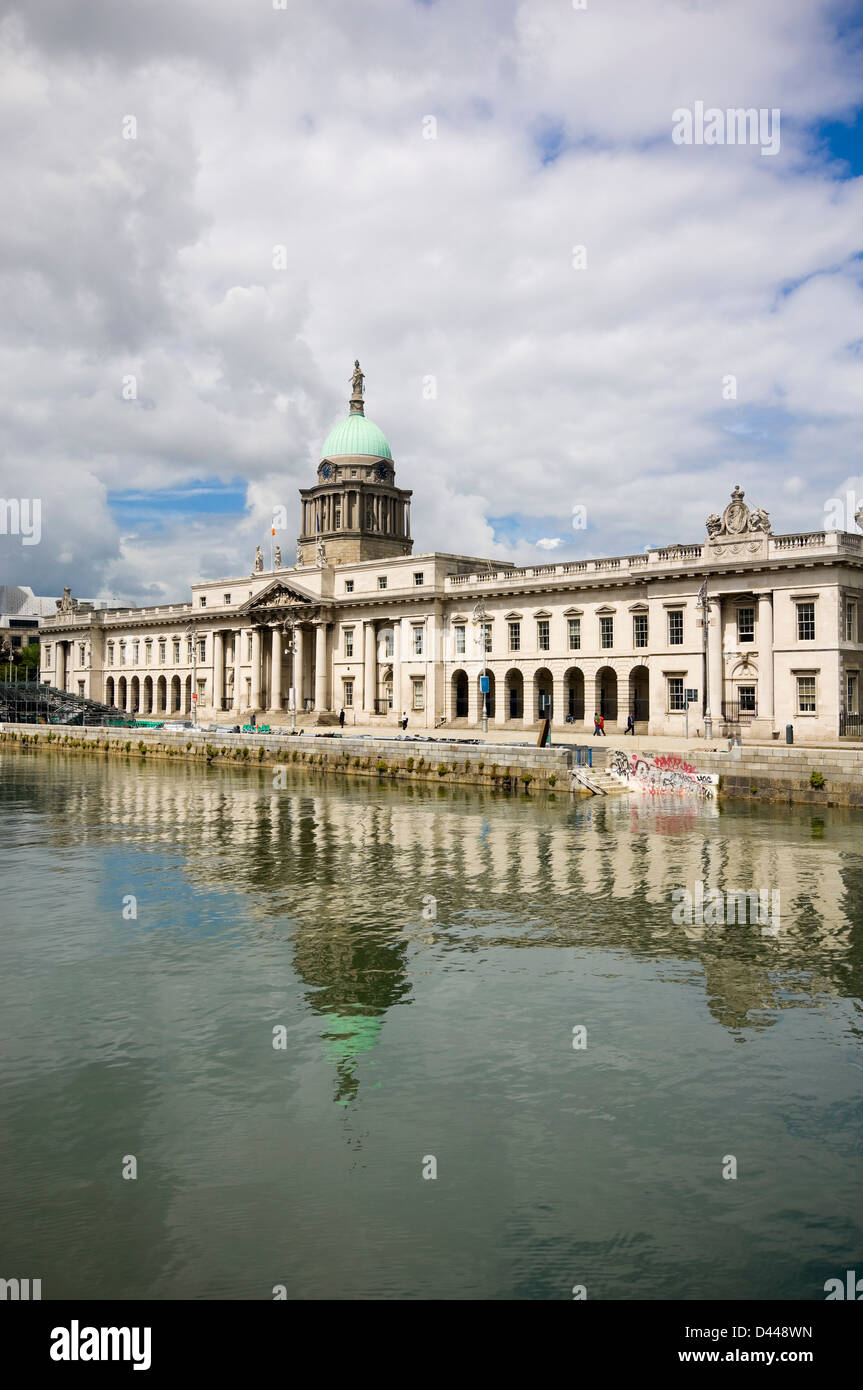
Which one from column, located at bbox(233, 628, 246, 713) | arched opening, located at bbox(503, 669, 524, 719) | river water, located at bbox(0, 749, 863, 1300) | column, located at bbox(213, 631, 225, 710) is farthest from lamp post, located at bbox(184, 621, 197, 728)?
river water, located at bbox(0, 749, 863, 1300)

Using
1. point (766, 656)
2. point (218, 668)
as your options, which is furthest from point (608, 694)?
point (218, 668)

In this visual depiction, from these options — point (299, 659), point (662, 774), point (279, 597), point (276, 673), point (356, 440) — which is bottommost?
point (662, 774)

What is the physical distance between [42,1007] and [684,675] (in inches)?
2081

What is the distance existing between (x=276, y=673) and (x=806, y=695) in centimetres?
5574

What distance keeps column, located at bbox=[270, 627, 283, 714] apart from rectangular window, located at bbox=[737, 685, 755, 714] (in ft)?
163

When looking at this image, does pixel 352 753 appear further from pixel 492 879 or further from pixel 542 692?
pixel 492 879

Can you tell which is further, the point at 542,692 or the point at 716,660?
the point at 542,692

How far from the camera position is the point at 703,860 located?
28.5 m

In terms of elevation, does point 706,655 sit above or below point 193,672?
below

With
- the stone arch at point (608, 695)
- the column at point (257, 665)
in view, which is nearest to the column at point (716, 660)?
the stone arch at point (608, 695)

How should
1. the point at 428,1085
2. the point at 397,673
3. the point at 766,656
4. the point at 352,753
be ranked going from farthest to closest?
the point at 397,673 → the point at 352,753 → the point at 766,656 → the point at 428,1085

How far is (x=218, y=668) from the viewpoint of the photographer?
108250 millimetres

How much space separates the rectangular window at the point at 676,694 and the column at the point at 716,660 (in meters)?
3.50
